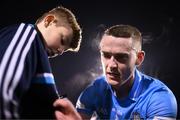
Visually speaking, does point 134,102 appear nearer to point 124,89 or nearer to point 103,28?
point 124,89

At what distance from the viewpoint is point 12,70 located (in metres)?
0.86

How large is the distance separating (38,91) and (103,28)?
3.76 ft

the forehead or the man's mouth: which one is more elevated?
the forehead

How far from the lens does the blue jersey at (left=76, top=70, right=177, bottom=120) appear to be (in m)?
1.45

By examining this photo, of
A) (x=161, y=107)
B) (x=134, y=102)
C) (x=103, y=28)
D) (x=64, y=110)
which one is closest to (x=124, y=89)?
(x=134, y=102)

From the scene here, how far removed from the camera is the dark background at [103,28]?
197 centimetres

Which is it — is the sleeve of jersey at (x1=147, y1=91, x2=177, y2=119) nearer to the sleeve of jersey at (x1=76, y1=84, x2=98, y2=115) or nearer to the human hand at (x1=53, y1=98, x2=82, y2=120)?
the sleeve of jersey at (x1=76, y1=84, x2=98, y2=115)

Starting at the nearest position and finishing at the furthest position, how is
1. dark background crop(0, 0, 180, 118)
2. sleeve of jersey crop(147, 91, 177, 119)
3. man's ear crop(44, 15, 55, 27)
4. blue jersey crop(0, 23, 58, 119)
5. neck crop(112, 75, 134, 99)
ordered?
1. blue jersey crop(0, 23, 58, 119)
2. man's ear crop(44, 15, 55, 27)
3. sleeve of jersey crop(147, 91, 177, 119)
4. neck crop(112, 75, 134, 99)
5. dark background crop(0, 0, 180, 118)

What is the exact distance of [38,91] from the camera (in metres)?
0.90

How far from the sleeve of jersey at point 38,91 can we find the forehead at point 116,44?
0.63 metres

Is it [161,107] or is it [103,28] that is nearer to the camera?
[161,107]

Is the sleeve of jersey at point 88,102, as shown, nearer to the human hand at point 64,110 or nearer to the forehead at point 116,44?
the forehead at point 116,44

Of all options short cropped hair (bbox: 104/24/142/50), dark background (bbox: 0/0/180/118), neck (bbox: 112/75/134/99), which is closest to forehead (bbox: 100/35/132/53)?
short cropped hair (bbox: 104/24/142/50)

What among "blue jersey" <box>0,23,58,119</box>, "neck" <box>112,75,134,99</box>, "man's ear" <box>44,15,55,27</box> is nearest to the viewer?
"blue jersey" <box>0,23,58,119</box>
